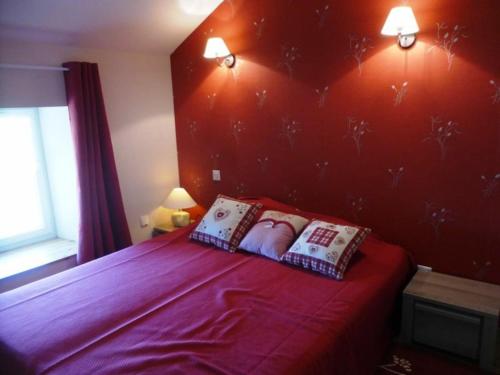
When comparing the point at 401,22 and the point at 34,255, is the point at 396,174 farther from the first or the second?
the point at 34,255

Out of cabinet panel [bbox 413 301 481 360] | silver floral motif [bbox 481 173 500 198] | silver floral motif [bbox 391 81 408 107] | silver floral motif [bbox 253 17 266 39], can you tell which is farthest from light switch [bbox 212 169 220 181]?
silver floral motif [bbox 481 173 500 198]

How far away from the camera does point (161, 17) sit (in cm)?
292

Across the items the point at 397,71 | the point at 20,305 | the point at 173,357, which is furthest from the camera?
the point at 397,71

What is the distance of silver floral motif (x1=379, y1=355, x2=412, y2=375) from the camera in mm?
2102

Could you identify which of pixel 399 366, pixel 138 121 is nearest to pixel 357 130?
pixel 399 366

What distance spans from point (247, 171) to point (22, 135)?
182 cm

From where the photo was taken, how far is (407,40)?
7.66 feet

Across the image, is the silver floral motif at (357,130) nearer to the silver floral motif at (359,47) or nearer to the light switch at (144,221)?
the silver floral motif at (359,47)

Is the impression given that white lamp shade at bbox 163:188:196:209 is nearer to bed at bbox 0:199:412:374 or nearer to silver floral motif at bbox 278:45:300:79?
bed at bbox 0:199:412:374

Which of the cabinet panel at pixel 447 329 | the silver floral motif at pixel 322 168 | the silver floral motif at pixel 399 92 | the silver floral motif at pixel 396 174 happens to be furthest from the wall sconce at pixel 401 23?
the cabinet panel at pixel 447 329

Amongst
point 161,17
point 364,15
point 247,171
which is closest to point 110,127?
point 161,17

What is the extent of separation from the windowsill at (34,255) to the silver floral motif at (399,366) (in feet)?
7.73

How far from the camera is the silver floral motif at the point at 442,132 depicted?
7.51 ft

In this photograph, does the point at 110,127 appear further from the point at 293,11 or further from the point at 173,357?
the point at 173,357
